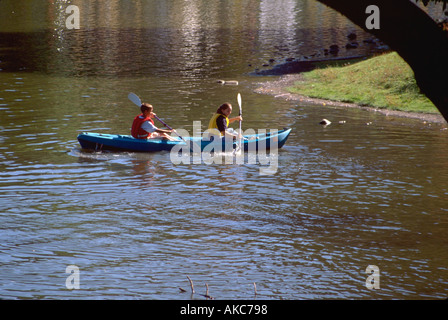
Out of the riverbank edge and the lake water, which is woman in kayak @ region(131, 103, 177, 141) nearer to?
the lake water

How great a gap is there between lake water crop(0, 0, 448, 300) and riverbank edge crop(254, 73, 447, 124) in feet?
2.36

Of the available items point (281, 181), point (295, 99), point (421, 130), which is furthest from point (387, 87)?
point (281, 181)

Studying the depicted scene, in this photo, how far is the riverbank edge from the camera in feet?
77.7

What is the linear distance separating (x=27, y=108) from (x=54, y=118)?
256 centimetres

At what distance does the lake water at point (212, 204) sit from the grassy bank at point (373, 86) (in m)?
1.86

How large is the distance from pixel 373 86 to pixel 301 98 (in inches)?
123

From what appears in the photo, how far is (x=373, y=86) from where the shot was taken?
27734 mm

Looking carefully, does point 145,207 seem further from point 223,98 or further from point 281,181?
point 223,98

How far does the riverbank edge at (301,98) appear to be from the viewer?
77.7 ft

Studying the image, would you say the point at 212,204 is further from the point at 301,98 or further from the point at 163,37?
the point at 163,37

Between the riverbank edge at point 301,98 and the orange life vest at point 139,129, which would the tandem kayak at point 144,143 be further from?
the riverbank edge at point 301,98

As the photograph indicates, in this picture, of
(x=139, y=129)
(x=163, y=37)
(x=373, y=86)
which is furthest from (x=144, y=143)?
(x=163, y=37)

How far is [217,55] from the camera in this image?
4038cm

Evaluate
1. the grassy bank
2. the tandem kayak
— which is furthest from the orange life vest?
the grassy bank
